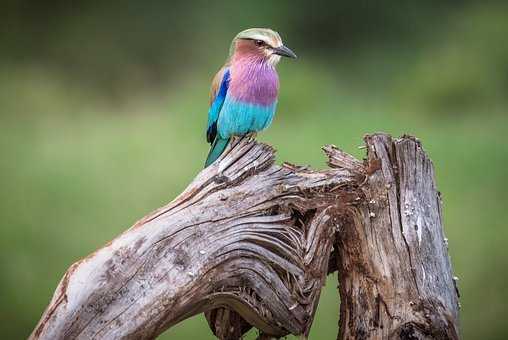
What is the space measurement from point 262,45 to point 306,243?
0.99m

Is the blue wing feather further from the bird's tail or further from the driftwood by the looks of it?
the driftwood

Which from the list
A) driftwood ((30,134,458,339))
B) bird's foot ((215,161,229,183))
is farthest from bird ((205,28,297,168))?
bird's foot ((215,161,229,183))

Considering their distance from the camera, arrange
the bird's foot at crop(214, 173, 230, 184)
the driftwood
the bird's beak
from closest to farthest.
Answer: the driftwood
the bird's foot at crop(214, 173, 230, 184)
the bird's beak

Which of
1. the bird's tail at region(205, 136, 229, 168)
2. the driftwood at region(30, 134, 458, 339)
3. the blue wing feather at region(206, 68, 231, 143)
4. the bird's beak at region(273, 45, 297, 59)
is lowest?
the driftwood at region(30, 134, 458, 339)

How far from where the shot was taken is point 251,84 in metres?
3.23

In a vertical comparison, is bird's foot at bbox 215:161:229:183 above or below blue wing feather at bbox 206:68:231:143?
below

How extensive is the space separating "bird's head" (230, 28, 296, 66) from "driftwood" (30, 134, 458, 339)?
675mm

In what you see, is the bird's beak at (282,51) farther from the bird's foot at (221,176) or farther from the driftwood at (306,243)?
the bird's foot at (221,176)

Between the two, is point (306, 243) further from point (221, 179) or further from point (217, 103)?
point (217, 103)

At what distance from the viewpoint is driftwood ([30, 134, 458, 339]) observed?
2.33 m

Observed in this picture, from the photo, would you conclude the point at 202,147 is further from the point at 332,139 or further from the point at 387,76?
the point at 387,76

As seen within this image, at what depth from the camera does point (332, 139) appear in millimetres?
4652

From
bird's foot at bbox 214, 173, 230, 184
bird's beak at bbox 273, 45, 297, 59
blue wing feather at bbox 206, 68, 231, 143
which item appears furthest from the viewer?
blue wing feather at bbox 206, 68, 231, 143

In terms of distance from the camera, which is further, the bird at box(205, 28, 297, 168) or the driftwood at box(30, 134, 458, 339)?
the bird at box(205, 28, 297, 168)
